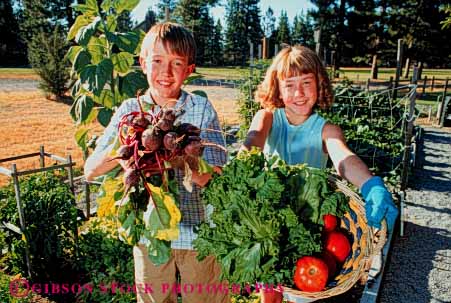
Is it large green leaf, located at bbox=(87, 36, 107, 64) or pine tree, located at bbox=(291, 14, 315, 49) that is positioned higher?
pine tree, located at bbox=(291, 14, 315, 49)

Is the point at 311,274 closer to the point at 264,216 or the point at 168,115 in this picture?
the point at 264,216

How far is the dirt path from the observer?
3.39 metres

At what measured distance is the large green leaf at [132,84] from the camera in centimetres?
274

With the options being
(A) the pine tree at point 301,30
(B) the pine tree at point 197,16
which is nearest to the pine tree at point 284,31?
(A) the pine tree at point 301,30

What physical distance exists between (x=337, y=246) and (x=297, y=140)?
529mm

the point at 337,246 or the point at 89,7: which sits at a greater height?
the point at 89,7

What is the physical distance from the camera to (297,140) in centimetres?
180

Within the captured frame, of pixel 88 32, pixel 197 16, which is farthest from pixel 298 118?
pixel 197 16

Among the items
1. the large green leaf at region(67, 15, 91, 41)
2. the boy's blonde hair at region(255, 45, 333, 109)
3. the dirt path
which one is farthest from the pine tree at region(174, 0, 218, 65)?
the boy's blonde hair at region(255, 45, 333, 109)

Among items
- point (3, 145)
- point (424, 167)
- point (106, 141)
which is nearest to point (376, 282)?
point (106, 141)

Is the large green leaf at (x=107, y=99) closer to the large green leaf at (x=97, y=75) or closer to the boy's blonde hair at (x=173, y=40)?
the large green leaf at (x=97, y=75)

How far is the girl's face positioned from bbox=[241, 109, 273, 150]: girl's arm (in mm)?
120

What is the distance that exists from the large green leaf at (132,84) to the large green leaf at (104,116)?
0.19 meters

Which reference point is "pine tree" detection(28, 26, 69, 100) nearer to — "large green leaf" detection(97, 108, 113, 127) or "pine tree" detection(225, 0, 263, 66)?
"large green leaf" detection(97, 108, 113, 127)
